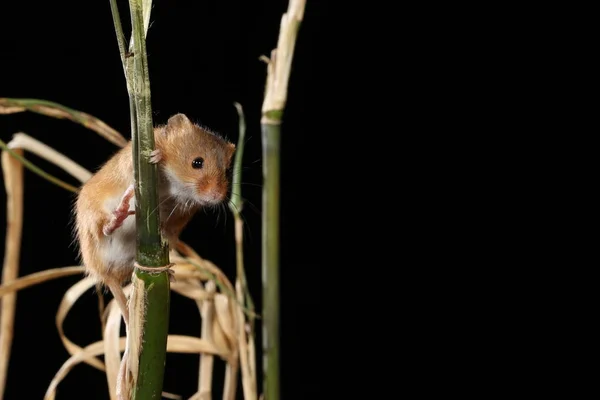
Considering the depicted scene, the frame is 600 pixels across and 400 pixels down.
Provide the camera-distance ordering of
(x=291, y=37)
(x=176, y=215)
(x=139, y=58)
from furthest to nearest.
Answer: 1. (x=176, y=215)
2. (x=291, y=37)
3. (x=139, y=58)

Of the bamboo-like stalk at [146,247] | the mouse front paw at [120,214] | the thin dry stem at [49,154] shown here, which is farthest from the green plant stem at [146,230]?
the thin dry stem at [49,154]

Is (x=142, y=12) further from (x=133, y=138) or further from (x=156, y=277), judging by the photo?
(x=156, y=277)

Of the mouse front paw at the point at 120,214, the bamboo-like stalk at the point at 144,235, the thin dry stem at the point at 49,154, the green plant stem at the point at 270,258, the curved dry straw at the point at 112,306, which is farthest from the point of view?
the thin dry stem at the point at 49,154

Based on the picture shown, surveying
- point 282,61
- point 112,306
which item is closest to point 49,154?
point 112,306

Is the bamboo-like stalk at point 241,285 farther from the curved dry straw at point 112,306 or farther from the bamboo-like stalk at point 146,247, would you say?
the bamboo-like stalk at point 146,247

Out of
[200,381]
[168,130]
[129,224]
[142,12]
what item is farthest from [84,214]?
[142,12]

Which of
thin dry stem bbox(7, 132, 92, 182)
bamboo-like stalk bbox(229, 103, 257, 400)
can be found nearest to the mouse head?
bamboo-like stalk bbox(229, 103, 257, 400)

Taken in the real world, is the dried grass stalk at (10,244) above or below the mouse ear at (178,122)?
below
